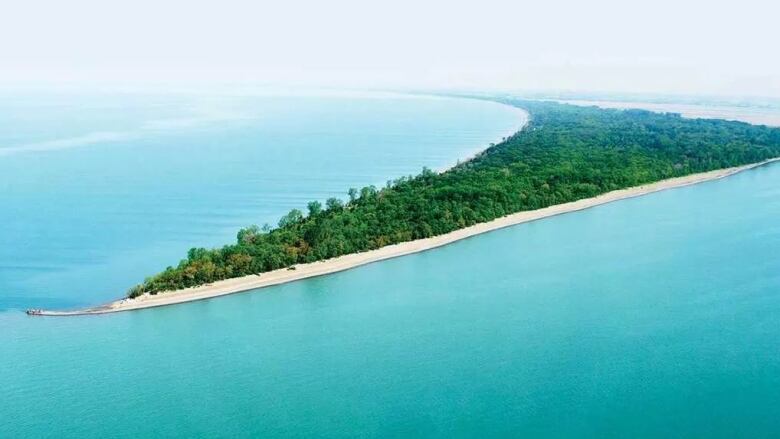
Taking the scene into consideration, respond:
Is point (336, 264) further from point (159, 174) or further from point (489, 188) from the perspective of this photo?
point (159, 174)

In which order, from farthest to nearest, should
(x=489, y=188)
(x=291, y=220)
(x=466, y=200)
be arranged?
(x=489, y=188)
(x=466, y=200)
(x=291, y=220)

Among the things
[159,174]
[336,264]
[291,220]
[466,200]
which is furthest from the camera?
[159,174]

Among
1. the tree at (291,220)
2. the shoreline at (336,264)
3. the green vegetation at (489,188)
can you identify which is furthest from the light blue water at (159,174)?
the green vegetation at (489,188)

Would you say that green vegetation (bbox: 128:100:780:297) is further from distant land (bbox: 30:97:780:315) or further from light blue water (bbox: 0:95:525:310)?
light blue water (bbox: 0:95:525:310)

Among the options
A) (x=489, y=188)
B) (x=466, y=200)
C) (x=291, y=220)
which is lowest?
(x=466, y=200)

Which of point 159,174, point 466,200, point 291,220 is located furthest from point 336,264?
point 159,174

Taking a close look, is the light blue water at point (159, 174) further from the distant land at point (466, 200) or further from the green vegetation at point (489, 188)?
the green vegetation at point (489, 188)

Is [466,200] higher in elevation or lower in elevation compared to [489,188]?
lower

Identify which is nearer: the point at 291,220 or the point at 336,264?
the point at 336,264
